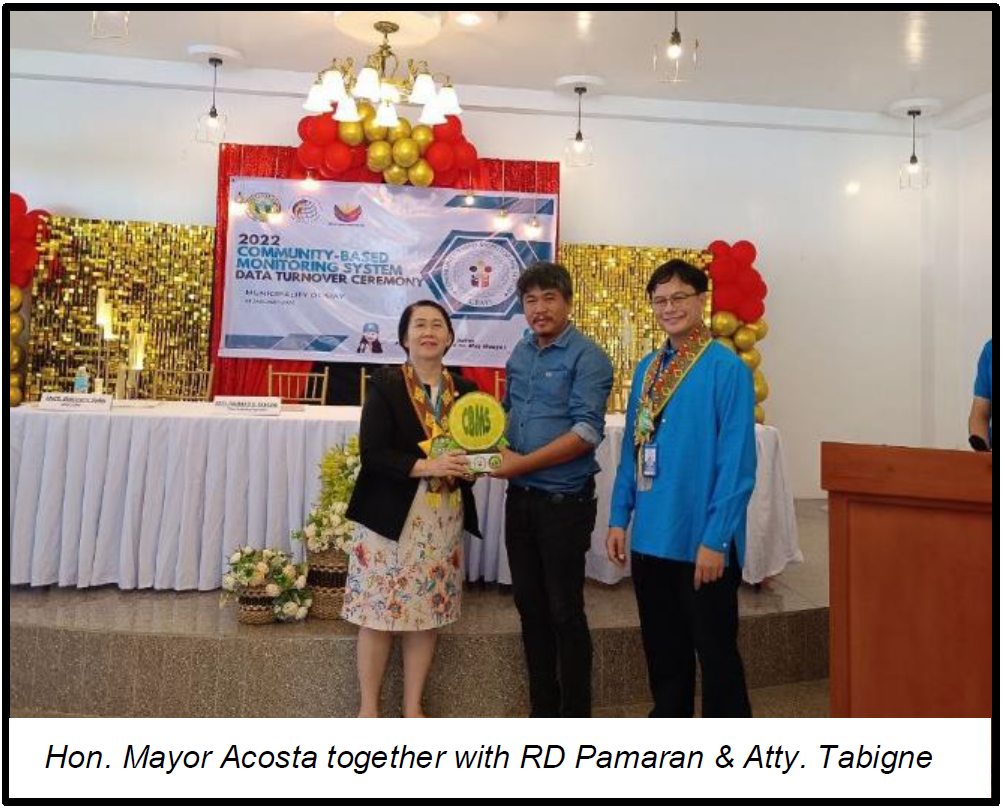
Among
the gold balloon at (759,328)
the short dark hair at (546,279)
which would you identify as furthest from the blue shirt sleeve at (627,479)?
the gold balloon at (759,328)

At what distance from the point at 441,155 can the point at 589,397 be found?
3767 mm

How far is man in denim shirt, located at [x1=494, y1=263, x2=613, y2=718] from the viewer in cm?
231

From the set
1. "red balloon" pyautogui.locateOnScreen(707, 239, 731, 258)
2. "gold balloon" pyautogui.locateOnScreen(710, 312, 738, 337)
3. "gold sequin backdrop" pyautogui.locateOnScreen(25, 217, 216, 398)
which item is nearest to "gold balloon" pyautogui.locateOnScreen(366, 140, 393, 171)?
"gold sequin backdrop" pyautogui.locateOnScreen(25, 217, 216, 398)

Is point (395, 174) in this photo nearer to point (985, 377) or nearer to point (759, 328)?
point (759, 328)

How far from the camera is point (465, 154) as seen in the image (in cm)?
569

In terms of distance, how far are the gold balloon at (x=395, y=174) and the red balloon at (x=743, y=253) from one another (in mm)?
2368

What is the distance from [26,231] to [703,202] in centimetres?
467

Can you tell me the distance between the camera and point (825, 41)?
16.6ft

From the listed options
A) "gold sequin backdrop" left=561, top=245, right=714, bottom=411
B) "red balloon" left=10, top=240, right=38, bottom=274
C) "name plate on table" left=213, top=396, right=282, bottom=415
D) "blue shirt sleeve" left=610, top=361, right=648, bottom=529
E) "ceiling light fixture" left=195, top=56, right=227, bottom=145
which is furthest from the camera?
"gold sequin backdrop" left=561, top=245, right=714, bottom=411

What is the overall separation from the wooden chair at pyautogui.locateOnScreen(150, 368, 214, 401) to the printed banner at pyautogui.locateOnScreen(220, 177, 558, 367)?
1.00ft

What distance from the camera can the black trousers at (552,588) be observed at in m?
2.31

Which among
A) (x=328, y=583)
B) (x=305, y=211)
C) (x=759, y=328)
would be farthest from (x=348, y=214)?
(x=328, y=583)

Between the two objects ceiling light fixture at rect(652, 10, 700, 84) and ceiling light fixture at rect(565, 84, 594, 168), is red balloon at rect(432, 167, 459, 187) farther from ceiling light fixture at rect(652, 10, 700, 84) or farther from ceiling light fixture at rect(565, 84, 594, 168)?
ceiling light fixture at rect(652, 10, 700, 84)
